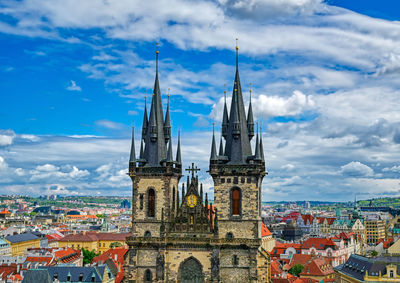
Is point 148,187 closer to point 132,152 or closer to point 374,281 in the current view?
point 132,152

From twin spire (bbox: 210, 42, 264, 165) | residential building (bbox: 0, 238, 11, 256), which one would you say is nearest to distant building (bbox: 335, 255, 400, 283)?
twin spire (bbox: 210, 42, 264, 165)

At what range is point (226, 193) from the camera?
67.4 m

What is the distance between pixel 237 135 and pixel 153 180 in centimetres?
1266

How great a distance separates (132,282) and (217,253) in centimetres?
1183

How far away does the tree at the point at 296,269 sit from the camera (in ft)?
445

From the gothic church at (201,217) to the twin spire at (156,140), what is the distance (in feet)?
0.45

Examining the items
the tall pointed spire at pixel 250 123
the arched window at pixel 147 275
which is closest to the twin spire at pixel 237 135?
the tall pointed spire at pixel 250 123

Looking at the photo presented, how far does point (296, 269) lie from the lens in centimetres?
13638

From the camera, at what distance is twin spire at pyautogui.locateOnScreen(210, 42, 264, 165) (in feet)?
224

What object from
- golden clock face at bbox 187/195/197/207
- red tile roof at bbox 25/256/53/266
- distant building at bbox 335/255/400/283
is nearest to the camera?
golden clock face at bbox 187/195/197/207

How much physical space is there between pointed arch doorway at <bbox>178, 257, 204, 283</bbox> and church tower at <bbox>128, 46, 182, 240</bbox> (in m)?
5.19

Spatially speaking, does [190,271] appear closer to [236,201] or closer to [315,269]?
[236,201]

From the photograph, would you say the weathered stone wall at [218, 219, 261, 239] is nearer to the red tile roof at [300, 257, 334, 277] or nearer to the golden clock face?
the golden clock face

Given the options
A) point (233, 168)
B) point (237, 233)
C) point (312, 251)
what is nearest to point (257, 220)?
point (237, 233)
